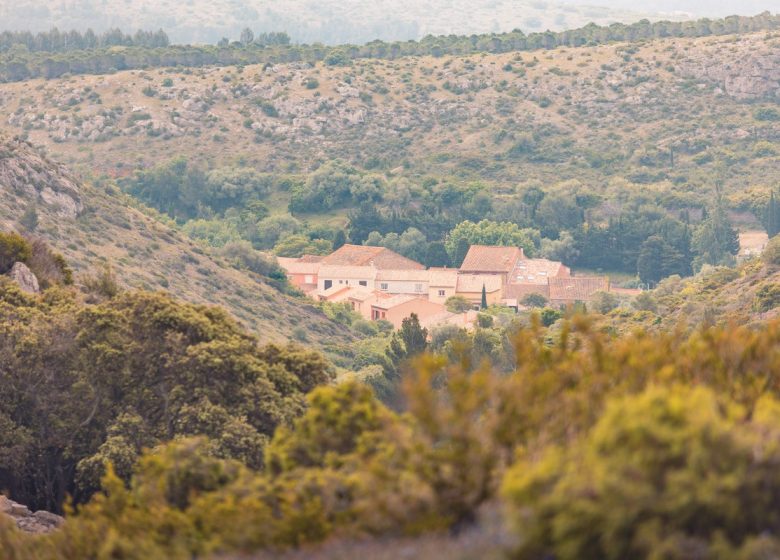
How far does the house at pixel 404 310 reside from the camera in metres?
89.6

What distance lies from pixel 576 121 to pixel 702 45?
51.2ft

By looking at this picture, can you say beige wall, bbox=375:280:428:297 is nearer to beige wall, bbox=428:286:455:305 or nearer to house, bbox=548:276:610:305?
beige wall, bbox=428:286:455:305

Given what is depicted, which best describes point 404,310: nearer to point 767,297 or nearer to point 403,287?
point 403,287

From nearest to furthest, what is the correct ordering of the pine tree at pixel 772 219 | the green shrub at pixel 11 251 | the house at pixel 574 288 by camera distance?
the green shrub at pixel 11 251, the house at pixel 574 288, the pine tree at pixel 772 219

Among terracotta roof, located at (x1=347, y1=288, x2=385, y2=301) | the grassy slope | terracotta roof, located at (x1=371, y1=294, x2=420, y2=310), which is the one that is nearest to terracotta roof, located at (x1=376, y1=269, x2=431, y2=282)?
terracotta roof, located at (x1=347, y1=288, x2=385, y2=301)

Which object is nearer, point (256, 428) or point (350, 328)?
point (256, 428)

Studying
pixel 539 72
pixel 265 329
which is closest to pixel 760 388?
pixel 265 329

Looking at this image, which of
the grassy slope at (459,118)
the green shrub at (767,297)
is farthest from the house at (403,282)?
the green shrub at (767,297)

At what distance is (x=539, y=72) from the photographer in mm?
148500

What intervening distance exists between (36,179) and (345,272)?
115 feet

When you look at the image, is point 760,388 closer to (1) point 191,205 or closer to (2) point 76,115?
(1) point 191,205

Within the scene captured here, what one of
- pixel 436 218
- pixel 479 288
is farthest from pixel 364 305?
pixel 436 218

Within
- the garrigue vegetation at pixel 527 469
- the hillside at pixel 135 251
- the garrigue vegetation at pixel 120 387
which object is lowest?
the hillside at pixel 135 251

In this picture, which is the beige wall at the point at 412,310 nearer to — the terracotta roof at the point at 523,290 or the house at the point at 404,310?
the house at the point at 404,310
